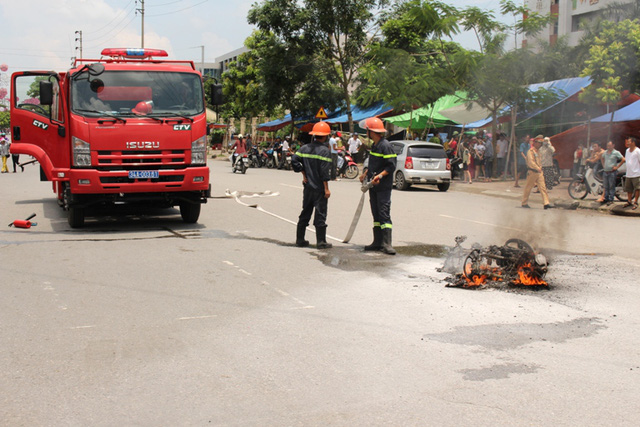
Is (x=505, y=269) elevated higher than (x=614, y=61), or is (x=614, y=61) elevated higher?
(x=614, y=61)

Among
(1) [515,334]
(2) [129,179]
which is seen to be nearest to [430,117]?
(2) [129,179]

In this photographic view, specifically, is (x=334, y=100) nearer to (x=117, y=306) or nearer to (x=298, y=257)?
(x=298, y=257)

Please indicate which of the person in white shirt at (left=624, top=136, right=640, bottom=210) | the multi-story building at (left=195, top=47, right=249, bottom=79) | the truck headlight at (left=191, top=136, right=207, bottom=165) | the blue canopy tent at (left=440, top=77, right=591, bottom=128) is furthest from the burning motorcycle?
the multi-story building at (left=195, top=47, right=249, bottom=79)

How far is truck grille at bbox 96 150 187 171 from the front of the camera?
10539 mm

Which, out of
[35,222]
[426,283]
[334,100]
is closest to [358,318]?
[426,283]

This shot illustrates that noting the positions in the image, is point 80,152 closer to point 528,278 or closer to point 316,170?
point 316,170

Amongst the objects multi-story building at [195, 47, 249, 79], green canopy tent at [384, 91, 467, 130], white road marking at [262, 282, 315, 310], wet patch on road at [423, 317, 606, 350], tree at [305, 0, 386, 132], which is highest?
multi-story building at [195, 47, 249, 79]

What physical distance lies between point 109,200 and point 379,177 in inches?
178

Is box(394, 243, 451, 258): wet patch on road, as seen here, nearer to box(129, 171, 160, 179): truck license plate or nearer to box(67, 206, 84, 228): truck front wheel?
box(129, 171, 160, 179): truck license plate

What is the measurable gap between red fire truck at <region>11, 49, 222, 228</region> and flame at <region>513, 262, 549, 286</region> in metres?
5.71

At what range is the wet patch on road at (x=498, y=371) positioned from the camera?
14.8 ft

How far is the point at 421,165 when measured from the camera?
71.3ft

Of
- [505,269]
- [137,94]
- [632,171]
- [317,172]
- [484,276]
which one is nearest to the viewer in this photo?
[484,276]

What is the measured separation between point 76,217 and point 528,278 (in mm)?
7515
